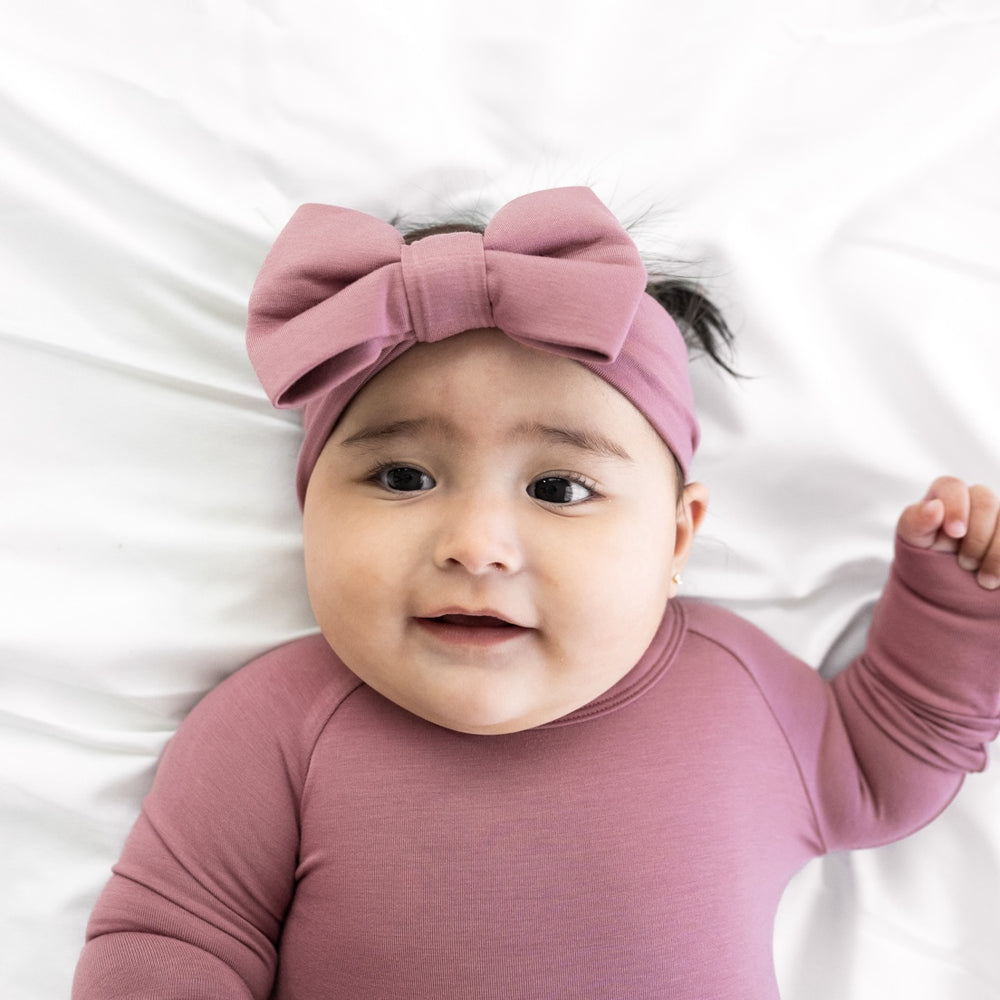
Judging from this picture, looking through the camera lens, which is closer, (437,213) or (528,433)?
(528,433)

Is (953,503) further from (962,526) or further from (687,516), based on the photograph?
(687,516)

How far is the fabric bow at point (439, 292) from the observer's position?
1.00m

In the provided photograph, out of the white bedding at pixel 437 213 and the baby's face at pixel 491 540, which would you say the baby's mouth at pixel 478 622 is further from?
the white bedding at pixel 437 213

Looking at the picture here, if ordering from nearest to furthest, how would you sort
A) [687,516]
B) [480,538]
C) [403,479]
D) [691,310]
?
[480,538] → [403,479] → [687,516] → [691,310]

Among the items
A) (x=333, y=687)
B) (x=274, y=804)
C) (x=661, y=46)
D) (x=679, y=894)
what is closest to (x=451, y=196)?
(x=661, y=46)

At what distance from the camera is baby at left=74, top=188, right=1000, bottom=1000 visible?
105 centimetres

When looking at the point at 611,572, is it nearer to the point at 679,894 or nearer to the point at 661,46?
the point at 679,894

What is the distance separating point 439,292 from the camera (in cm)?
103

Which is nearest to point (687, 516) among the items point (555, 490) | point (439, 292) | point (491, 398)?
point (555, 490)

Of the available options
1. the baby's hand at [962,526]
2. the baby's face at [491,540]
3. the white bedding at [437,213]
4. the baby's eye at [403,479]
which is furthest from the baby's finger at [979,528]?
the baby's eye at [403,479]

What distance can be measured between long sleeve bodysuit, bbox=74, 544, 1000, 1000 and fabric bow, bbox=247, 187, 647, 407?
424 millimetres

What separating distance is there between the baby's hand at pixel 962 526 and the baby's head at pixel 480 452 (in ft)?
1.23

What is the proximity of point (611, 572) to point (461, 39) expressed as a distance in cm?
76

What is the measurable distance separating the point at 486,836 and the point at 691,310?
73 cm
